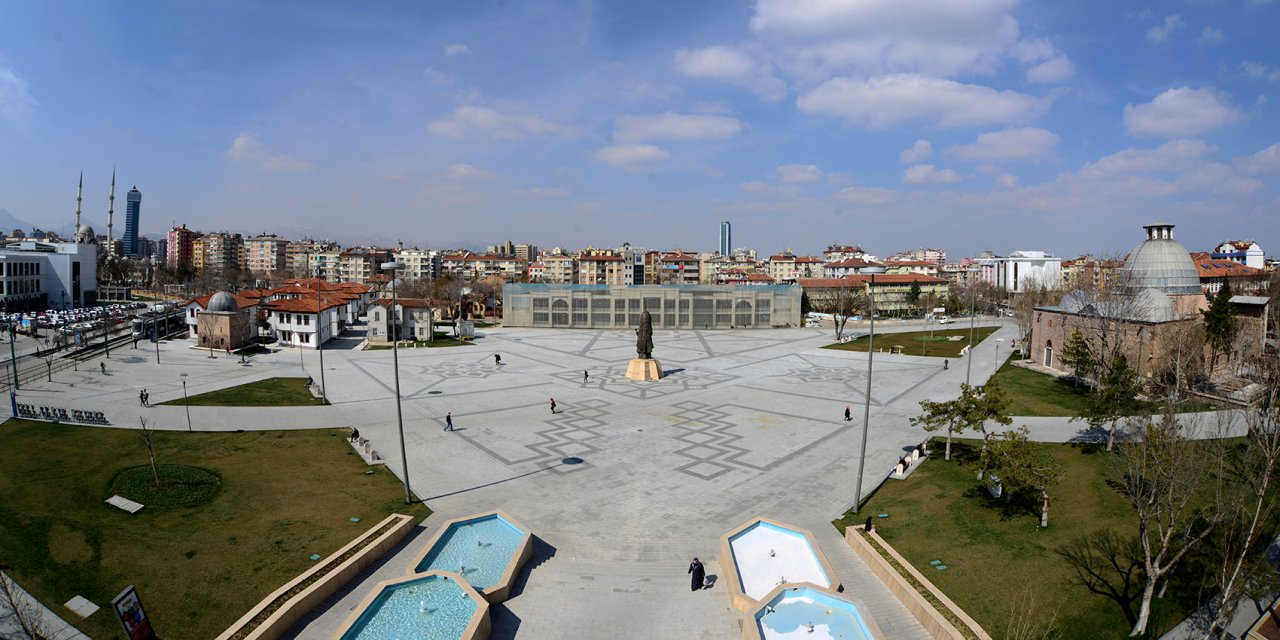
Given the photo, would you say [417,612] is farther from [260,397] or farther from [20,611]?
[260,397]

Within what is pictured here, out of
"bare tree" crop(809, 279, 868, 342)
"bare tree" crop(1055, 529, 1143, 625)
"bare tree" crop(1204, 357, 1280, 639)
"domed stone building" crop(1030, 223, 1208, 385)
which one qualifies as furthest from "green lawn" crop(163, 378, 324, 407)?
"bare tree" crop(809, 279, 868, 342)

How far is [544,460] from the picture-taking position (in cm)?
2375

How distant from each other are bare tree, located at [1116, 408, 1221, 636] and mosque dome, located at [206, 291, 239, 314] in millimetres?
55975

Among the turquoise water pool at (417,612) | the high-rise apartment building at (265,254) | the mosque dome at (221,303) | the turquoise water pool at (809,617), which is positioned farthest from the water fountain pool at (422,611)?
the high-rise apartment building at (265,254)

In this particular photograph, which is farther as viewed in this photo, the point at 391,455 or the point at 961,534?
the point at 391,455

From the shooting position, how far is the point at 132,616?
1159 cm

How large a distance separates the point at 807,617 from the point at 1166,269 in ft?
134

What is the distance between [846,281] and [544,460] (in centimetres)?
7679

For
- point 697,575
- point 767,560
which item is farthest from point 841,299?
point 697,575

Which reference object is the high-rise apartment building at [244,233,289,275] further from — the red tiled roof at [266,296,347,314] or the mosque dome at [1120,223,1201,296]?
the mosque dome at [1120,223,1201,296]

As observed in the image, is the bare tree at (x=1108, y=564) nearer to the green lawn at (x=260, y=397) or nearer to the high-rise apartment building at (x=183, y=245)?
the green lawn at (x=260, y=397)

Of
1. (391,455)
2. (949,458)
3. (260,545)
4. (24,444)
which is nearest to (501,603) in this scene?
(260,545)

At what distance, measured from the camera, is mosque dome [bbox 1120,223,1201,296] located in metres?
38.4

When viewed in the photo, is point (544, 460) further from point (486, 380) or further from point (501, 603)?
point (486, 380)
